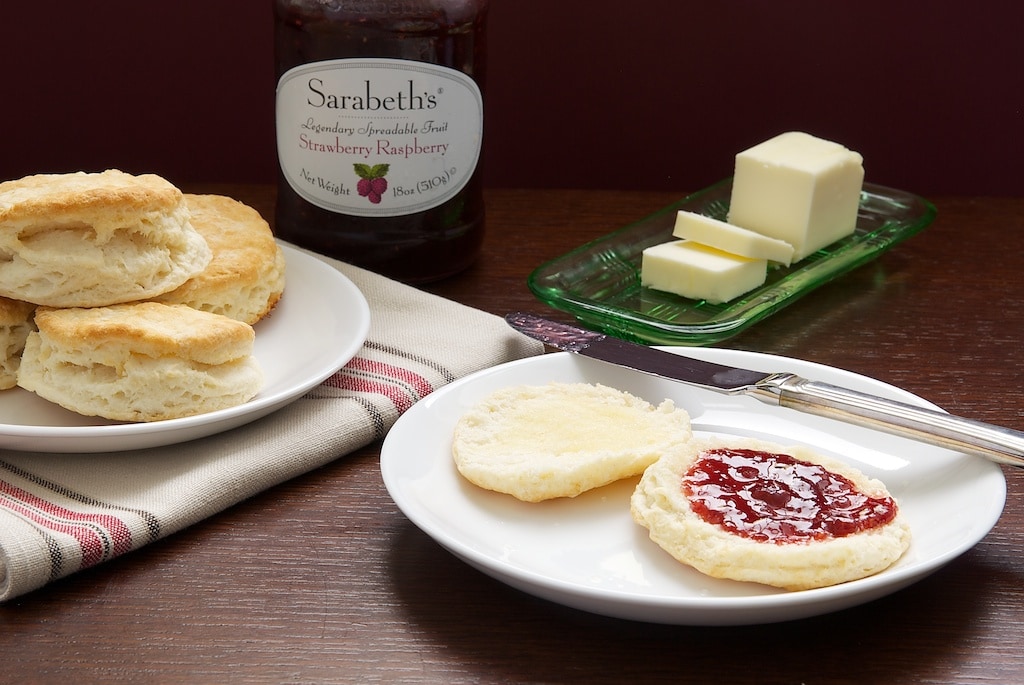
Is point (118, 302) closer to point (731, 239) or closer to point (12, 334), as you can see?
point (12, 334)

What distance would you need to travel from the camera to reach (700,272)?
1483 mm

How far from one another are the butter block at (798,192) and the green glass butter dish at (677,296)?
0.12 ft

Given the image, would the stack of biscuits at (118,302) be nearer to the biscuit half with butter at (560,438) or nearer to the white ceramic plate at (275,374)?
the white ceramic plate at (275,374)

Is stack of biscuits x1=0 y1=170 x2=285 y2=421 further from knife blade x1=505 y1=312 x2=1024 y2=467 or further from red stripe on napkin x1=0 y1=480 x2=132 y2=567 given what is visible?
knife blade x1=505 y1=312 x2=1024 y2=467

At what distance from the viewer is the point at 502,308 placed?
151 cm

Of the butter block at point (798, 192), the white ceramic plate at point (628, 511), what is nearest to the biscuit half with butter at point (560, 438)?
the white ceramic plate at point (628, 511)

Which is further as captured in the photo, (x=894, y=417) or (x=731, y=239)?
(x=731, y=239)

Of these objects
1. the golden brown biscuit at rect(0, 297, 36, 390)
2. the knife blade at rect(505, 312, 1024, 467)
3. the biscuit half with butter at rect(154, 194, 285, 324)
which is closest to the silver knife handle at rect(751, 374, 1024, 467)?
the knife blade at rect(505, 312, 1024, 467)

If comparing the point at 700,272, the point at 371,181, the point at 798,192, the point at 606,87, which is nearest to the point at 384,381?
the point at 371,181

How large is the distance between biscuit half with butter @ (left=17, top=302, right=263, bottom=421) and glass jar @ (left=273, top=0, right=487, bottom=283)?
15.9 inches

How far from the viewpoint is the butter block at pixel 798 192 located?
1.61 m

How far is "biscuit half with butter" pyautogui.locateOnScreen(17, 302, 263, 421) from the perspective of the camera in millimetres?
1052

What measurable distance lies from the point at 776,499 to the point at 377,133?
29.3 inches

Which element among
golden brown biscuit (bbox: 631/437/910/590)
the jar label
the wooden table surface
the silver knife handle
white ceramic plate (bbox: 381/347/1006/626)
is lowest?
the wooden table surface
